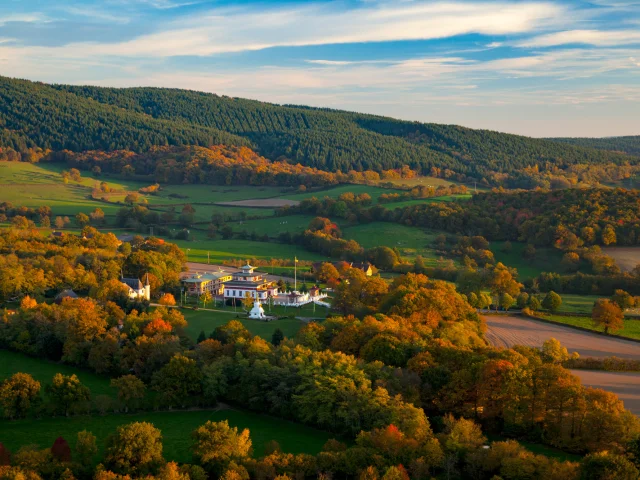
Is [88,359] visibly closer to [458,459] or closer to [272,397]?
[272,397]

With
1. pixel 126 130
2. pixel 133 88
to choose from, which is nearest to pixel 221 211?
pixel 126 130

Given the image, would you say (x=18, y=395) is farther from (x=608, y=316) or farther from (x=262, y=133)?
(x=262, y=133)

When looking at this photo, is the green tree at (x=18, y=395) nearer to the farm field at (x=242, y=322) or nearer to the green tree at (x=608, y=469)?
the farm field at (x=242, y=322)

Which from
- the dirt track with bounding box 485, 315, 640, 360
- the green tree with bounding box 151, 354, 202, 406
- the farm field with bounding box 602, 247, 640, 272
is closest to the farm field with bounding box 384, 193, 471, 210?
the farm field with bounding box 602, 247, 640, 272

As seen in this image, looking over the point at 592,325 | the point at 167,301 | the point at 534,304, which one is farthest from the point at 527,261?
the point at 167,301

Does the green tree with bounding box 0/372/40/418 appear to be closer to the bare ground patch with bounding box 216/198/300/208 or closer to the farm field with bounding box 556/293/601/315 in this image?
the farm field with bounding box 556/293/601/315

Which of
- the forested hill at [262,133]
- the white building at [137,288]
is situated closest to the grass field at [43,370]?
the white building at [137,288]
